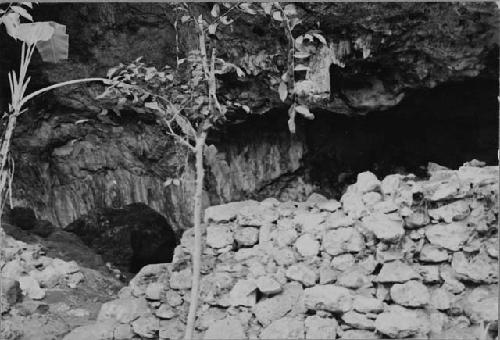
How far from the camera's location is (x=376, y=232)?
3.93 metres

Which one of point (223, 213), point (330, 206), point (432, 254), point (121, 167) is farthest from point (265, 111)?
point (432, 254)

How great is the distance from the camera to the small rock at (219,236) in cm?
444

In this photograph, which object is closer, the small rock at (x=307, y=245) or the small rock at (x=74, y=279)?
the small rock at (x=307, y=245)

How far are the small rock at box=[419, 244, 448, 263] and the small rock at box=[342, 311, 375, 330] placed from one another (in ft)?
2.00

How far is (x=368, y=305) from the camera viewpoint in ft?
12.1

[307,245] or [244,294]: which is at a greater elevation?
[307,245]

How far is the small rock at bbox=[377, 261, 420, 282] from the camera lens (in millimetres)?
3738

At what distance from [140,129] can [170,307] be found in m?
3.28

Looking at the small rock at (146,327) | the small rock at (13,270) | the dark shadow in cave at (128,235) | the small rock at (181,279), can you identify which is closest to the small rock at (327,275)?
the small rock at (181,279)

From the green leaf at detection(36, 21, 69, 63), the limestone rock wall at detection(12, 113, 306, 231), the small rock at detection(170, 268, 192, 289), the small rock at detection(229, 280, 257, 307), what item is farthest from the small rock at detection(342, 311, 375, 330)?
the limestone rock wall at detection(12, 113, 306, 231)

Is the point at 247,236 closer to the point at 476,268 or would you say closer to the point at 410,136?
the point at 476,268

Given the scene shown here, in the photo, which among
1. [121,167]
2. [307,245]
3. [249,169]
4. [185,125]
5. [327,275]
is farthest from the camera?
[249,169]

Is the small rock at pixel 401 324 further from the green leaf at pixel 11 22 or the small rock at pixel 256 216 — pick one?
the green leaf at pixel 11 22

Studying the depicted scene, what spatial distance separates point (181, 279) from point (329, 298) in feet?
4.00
